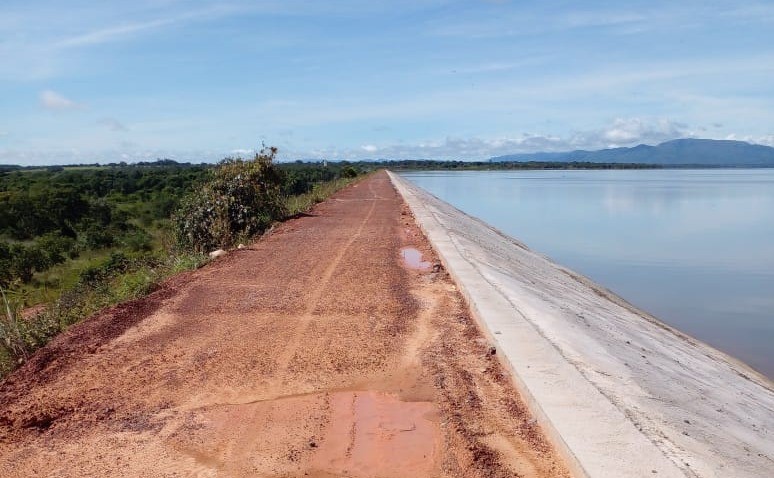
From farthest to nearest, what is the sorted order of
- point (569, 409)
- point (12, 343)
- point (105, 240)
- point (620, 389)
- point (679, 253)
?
1. point (105, 240)
2. point (679, 253)
3. point (12, 343)
4. point (620, 389)
5. point (569, 409)

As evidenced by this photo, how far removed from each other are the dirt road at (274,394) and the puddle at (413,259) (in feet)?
6.54

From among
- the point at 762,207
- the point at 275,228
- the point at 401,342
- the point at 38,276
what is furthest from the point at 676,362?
the point at 762,207

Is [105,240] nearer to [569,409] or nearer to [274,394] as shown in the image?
[274,394]

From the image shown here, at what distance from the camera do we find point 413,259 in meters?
10.9

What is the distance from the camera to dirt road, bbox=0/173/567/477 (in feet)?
12.1

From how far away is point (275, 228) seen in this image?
54.2ft

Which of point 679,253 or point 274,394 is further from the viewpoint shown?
point 679,253

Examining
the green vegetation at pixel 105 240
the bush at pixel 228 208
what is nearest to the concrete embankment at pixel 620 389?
the green vegetation at pixel 105 240

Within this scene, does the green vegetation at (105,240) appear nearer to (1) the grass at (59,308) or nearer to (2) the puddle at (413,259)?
(1) the grass at (59,308)

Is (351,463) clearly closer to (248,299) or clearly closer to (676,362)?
(248,299)

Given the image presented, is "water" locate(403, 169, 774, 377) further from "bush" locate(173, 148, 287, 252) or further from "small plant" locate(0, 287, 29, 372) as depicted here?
"small plant" locate(0, 287, 29, 372)

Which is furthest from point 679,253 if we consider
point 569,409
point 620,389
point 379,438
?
point 379,438

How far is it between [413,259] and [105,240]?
18.8 m

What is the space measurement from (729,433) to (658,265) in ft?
54.0
